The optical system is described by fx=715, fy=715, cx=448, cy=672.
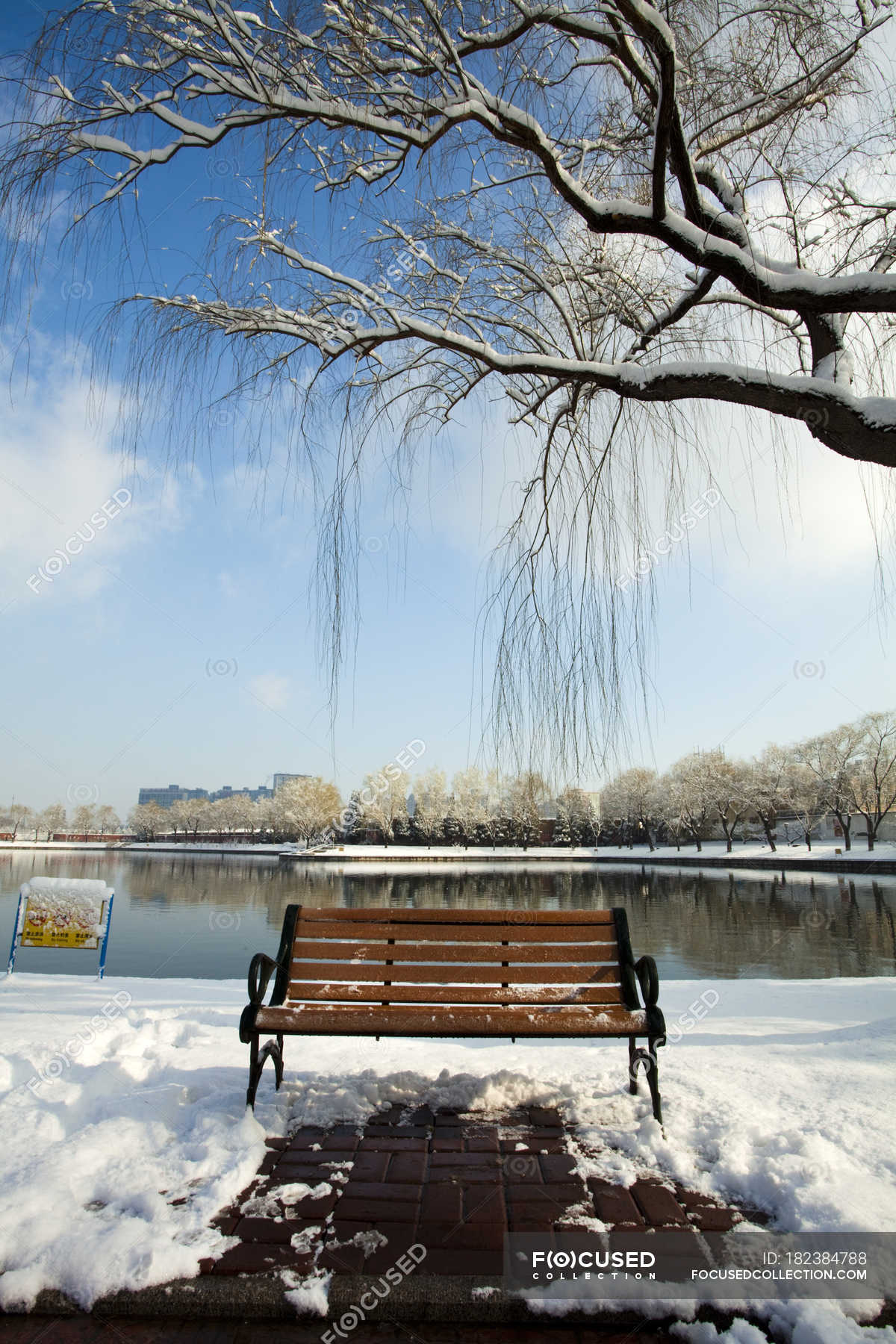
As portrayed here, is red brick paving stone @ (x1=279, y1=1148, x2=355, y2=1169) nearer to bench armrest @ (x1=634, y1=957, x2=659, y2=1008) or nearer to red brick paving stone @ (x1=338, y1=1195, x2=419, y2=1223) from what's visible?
red brick paving stone @ (x1=338, y1=1195, x2=419, y2=1223)

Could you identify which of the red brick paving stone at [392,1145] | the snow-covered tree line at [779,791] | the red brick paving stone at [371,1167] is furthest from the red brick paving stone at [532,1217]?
the snow-covered tree line at [779,791]

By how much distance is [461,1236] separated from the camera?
2.07 metres

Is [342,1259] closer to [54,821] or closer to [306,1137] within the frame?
[306,1137]

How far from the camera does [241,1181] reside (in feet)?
7.60

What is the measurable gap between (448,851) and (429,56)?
60.8 metres

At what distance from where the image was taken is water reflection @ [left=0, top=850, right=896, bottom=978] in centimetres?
1172

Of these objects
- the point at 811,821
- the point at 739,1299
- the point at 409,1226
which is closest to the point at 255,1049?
the point at 409,1226

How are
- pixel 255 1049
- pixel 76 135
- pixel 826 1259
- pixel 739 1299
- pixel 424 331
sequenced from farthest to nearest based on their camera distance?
pixel 424 331, pixel 255 1049, pixel 76 135, pixel 826 1259, pixel 739 1299

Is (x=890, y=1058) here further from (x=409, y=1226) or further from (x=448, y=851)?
(x=448, y=851)

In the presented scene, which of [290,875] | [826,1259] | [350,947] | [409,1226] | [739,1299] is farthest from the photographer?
[290,875]

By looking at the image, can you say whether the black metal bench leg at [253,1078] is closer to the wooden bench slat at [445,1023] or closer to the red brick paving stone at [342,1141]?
the wooden bench slat at [445,1023]

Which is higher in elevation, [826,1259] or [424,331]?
[424,331]

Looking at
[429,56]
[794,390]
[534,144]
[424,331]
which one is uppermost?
[429,56]

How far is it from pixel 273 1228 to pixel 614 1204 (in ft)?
3.44
